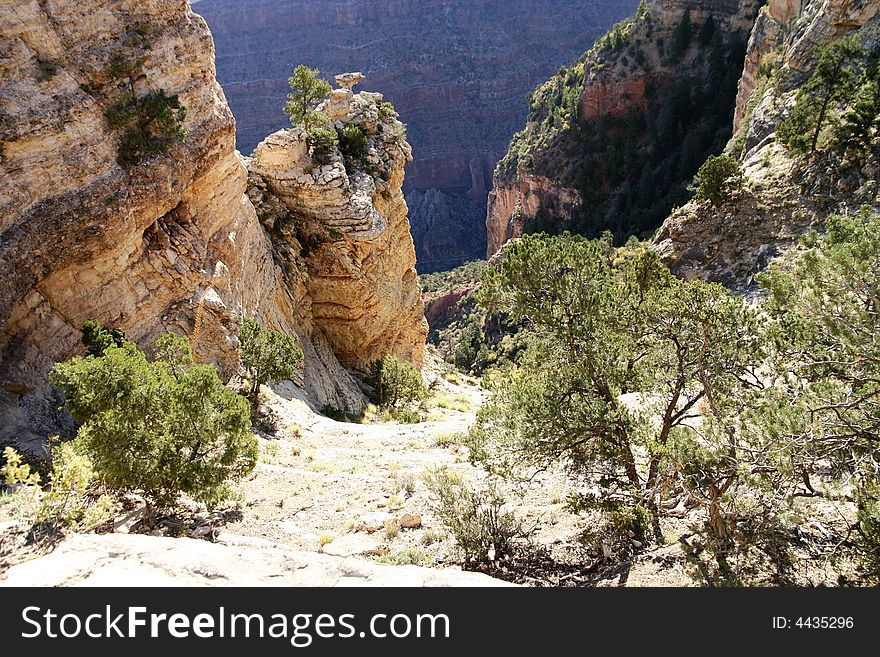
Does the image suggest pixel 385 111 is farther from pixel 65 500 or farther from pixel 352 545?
pixel 65 500

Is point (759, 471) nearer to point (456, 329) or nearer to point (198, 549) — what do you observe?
point (198, 549)

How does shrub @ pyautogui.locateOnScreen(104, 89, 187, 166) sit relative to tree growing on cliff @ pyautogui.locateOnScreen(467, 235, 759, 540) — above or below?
above

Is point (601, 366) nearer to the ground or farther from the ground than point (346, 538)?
farther from the ground

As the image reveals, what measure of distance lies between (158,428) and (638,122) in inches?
3359

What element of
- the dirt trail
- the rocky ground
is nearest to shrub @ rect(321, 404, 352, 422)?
the dirt trail

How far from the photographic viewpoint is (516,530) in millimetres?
10211

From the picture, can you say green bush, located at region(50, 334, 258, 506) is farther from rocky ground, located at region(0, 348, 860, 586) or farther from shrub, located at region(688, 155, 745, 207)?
shrub, located at region(688, 155, 745, 207)

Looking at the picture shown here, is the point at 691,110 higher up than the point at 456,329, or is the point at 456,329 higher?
the point at 691,110

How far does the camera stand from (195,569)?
6020mm

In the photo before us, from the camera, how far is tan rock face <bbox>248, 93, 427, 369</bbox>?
29.5m

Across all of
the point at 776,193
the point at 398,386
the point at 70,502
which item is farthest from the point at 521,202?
the point at 70,502

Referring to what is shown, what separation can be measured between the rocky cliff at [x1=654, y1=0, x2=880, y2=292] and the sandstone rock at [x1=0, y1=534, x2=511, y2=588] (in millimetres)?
29502
